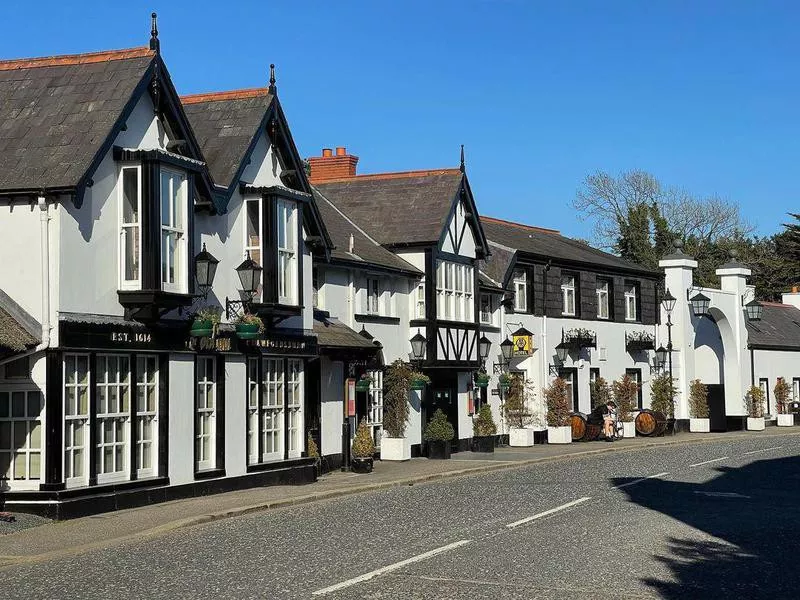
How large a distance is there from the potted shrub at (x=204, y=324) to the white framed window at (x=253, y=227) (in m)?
2.53

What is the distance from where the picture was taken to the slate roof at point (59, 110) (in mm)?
19141

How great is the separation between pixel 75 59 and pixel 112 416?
20.5 feet

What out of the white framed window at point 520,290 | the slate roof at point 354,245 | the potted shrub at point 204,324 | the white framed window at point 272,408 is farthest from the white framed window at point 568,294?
the potted shrub at point 204,324

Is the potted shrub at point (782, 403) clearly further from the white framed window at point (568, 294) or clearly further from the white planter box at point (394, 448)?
the white planter box at point (394, 448)

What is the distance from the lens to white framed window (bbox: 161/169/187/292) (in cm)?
2059

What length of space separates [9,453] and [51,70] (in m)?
6.71

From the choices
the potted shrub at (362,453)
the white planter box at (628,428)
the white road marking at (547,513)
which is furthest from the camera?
the white planter box at (628,428)

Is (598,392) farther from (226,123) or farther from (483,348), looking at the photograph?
(226,123)

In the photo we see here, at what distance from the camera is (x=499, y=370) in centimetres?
3897

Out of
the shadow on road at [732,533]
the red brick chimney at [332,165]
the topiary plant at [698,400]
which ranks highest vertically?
the red brick chimney at [332,165]

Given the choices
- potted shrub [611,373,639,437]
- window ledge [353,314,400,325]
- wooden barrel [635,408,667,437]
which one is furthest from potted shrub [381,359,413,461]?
wooden barrel [635,408,667,437]

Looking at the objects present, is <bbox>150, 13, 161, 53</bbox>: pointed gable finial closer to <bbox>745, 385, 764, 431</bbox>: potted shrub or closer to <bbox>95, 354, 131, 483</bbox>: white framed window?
<bbox>95, 354, 131, 483</bbox>: white framed window

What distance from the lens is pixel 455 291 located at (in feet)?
115

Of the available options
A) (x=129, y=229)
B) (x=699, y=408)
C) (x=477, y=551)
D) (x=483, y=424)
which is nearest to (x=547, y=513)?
(x=477, y=551)
